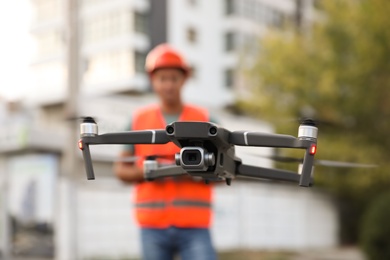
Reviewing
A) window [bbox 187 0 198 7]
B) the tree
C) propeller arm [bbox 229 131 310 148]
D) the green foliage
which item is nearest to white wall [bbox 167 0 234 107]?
window [bbox 187 0 198 7]

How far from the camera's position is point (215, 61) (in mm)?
41031

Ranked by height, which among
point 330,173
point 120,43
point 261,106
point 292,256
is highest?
point 120,43

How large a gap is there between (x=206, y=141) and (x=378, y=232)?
9.26 meters

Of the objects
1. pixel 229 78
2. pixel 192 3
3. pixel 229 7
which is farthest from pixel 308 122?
pixel 229 7

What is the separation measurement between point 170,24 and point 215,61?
13.1ft

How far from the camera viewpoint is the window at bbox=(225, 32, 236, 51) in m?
41.0

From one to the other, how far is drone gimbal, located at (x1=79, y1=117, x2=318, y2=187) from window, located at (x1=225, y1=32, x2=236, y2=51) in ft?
127

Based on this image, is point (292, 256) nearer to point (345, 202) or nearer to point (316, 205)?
point (316, 205)

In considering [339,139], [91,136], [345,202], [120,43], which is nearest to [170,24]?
[120,43]

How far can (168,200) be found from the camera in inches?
143

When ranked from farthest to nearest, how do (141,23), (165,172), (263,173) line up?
(141,23), (165,172), (263,173)

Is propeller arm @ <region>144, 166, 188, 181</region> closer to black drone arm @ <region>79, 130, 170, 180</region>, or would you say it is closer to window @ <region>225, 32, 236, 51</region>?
black drone arm @ <region>79, 130, 170, 180</region>

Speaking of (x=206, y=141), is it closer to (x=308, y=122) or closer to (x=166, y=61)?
(x=308, y=122)

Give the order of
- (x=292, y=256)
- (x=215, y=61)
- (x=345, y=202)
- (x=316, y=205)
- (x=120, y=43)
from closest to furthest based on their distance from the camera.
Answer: (x=292, y=256)
(x=316, y=205)
(x=345, y=202)
(x=120, y=43)
(x=215, y=61)
